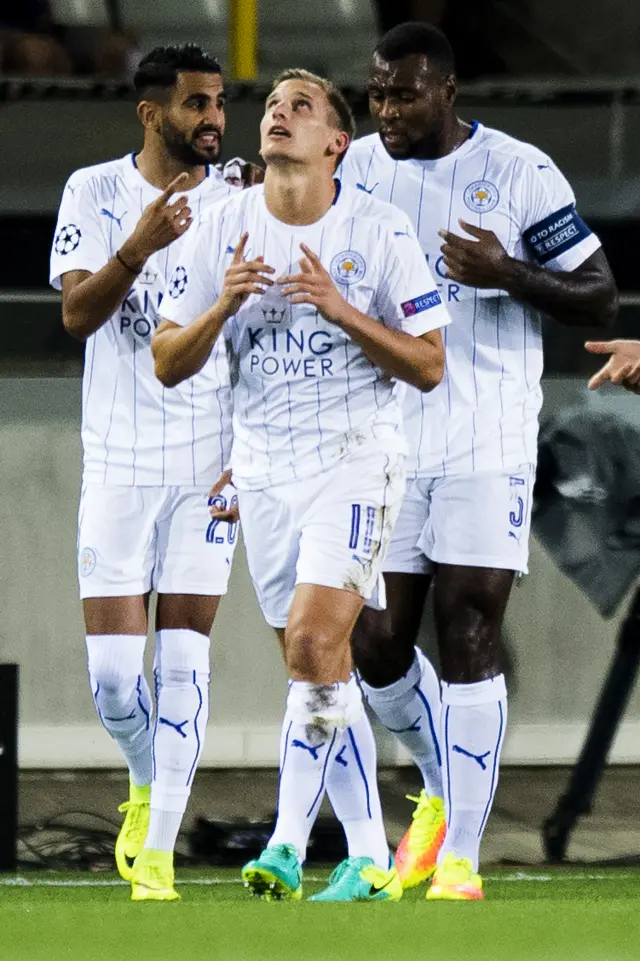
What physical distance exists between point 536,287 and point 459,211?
28cm

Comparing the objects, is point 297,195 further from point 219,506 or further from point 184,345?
point 219,506

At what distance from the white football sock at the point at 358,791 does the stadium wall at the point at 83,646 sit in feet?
5.78

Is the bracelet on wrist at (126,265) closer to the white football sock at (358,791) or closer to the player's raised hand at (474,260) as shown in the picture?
the player's raised hand at (474,260)

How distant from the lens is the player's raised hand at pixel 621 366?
12.8 feet

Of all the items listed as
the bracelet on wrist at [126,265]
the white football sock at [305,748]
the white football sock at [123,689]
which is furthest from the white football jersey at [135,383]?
the white football sock at [305,748]

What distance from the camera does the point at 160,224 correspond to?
424 centimetres

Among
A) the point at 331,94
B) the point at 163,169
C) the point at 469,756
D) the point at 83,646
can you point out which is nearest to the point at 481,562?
the point at 469,756

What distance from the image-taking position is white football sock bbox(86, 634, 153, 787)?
4.47 meters

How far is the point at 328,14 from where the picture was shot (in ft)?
24.0

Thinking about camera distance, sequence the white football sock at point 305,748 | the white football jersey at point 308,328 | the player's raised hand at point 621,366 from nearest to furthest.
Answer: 1. the white football sock at point 305,748
2. the white football jersey at point 308,328
3. the player's raised hand at point 621,366

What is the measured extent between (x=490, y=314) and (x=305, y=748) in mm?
1208

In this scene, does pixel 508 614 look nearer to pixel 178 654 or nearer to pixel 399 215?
pixel 178 654

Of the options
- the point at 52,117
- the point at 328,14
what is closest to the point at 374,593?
the point at 52,117

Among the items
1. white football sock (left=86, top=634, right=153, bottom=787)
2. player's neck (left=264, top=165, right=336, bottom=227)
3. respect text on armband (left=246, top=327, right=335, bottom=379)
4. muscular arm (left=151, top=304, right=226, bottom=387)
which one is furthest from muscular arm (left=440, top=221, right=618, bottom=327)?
white football sock (left=86, top=634, right=153, bottom=787)
